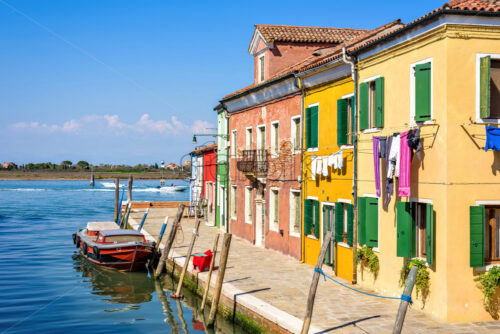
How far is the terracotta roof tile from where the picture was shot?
25.3 metres

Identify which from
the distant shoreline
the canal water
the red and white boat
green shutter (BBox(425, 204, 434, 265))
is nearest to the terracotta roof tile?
the red and white boat

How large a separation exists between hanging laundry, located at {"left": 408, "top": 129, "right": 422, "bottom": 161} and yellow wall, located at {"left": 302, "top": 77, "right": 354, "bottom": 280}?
3.68m

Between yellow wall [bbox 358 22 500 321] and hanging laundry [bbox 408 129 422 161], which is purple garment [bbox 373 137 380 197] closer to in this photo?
hanging laundry [bbox 408 129 422 161]

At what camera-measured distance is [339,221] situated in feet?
55.7

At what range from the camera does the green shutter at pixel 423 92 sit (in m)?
12.6

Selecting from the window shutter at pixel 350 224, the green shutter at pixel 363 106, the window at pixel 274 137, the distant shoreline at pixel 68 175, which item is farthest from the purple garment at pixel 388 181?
the distant shoreline at pixel 68 175

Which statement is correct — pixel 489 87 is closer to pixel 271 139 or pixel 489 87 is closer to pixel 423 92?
pixel 423 92

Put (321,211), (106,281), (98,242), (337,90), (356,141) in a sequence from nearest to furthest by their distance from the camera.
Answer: (356,141)
(337,90)
(321,211)
(106,281)
(98,242)

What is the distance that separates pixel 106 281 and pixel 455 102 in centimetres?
1601

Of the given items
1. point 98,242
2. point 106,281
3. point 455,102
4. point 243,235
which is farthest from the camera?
point 243,235

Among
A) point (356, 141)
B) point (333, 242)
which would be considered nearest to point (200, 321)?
point (333, 242)

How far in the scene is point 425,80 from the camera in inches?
496

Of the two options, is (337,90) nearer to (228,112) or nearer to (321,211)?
(321,211)

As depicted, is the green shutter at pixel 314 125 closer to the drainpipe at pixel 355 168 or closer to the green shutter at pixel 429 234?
the drainpipe at pixel 355 168
